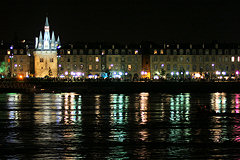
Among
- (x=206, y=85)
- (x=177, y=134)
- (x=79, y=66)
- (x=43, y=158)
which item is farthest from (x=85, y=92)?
(x=43, y=158)

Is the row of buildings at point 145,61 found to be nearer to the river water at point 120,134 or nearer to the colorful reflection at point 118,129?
the colorful reflection at point 118,129

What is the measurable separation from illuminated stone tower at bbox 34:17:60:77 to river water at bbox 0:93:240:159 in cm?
9743

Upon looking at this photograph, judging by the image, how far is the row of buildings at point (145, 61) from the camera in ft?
442

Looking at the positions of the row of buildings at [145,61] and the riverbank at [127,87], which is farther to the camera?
the row of buildings at [145,61]

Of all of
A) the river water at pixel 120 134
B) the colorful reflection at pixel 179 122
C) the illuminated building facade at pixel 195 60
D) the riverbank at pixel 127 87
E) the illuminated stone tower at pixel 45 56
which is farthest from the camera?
the illuminated stone tower at pixel 45 56

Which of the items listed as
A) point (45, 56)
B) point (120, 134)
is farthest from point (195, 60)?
point (120, 134)

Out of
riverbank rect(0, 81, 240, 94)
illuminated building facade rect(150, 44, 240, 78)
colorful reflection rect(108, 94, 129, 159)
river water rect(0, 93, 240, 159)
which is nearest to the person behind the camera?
river water rect(0, 93, 240, 159)

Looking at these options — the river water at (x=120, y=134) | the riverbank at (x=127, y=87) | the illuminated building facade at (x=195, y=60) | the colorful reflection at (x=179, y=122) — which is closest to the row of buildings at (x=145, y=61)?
the illuminated building facade at (x=195, y=60)

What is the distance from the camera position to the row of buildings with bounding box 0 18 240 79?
135 meters

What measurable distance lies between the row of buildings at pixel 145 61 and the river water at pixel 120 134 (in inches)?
3434

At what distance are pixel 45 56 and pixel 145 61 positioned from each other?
1293 inches

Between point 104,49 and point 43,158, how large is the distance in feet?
377

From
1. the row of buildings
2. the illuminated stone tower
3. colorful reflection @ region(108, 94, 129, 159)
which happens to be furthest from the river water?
the illuminated stone tower

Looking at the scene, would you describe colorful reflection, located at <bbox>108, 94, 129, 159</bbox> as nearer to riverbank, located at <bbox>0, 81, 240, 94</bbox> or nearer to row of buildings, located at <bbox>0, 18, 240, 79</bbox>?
riverbank, located at <bbox>0, 81, 240, 94</bbox>
